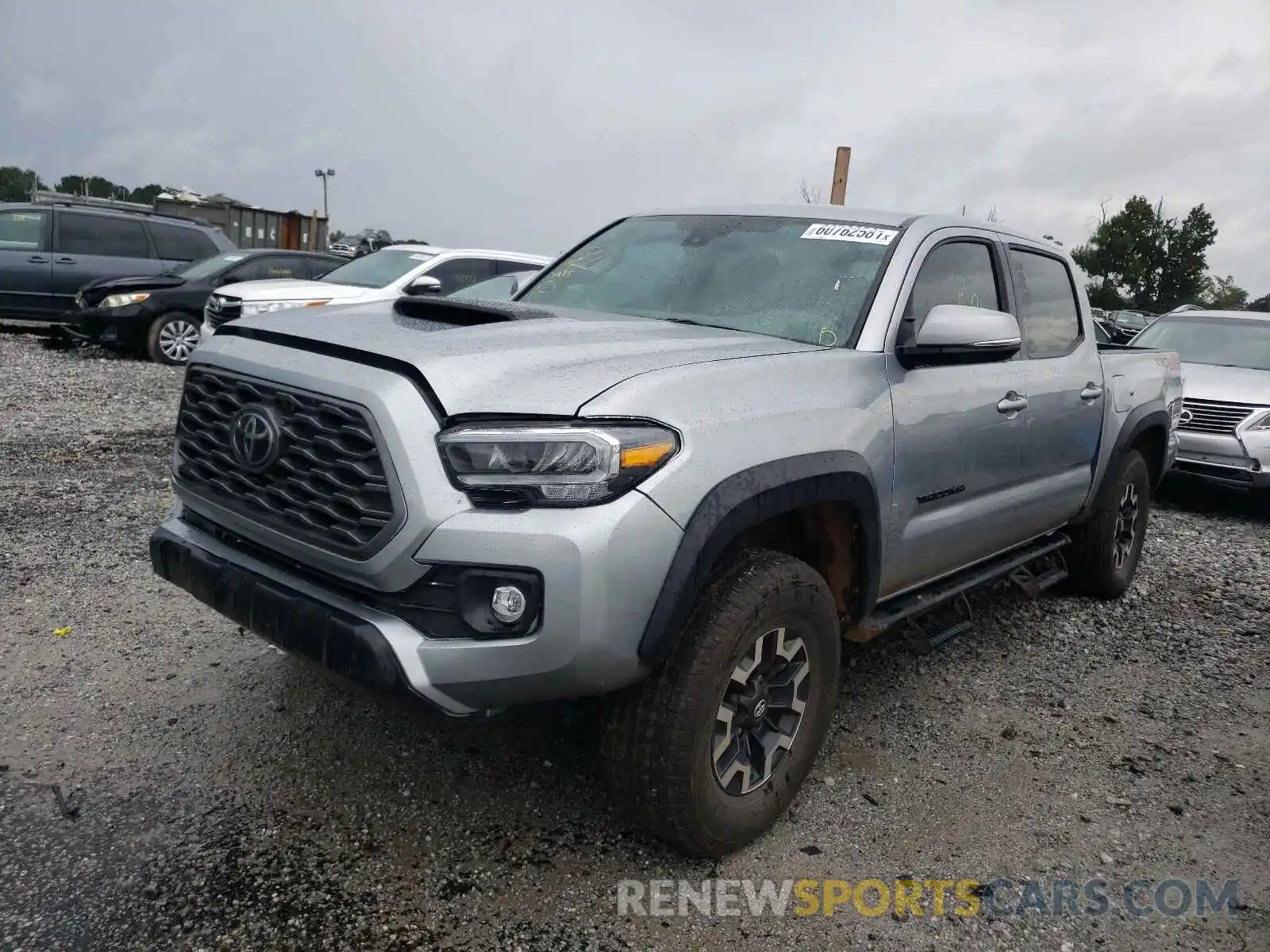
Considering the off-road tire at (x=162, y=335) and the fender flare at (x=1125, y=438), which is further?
the off-road tire at (x=162, y=335)

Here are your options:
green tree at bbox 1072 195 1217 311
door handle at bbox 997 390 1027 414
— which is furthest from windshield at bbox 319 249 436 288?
green tree at bbox 1072 195 1217 311

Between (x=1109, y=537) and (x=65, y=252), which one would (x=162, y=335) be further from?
(x=1109, y=537)

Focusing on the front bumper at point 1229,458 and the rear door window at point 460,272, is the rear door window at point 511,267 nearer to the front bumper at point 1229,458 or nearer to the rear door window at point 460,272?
the rear door window at point 460,272

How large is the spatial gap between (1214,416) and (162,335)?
10.5m

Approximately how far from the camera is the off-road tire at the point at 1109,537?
15.9 feet

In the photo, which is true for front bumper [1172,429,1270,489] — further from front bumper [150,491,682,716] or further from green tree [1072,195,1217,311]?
green tree [1072,195,1217,311]

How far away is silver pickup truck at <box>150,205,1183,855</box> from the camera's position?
2221mm

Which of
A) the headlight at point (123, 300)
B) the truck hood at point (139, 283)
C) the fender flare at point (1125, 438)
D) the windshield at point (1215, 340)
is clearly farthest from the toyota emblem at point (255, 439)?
the truck hood at point (139, 283)

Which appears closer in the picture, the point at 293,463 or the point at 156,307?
the point at 293,463

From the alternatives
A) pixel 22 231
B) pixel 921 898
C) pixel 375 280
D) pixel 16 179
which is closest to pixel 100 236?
pixel 22 231

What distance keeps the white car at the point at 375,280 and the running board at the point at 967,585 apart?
22.0ft

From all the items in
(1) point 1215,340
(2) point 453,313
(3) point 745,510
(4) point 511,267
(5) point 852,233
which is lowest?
(3) point 745,510

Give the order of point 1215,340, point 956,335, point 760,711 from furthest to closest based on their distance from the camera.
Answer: point 1215,340 → point 956,335 → point 760,711

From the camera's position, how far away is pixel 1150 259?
5194 cm
